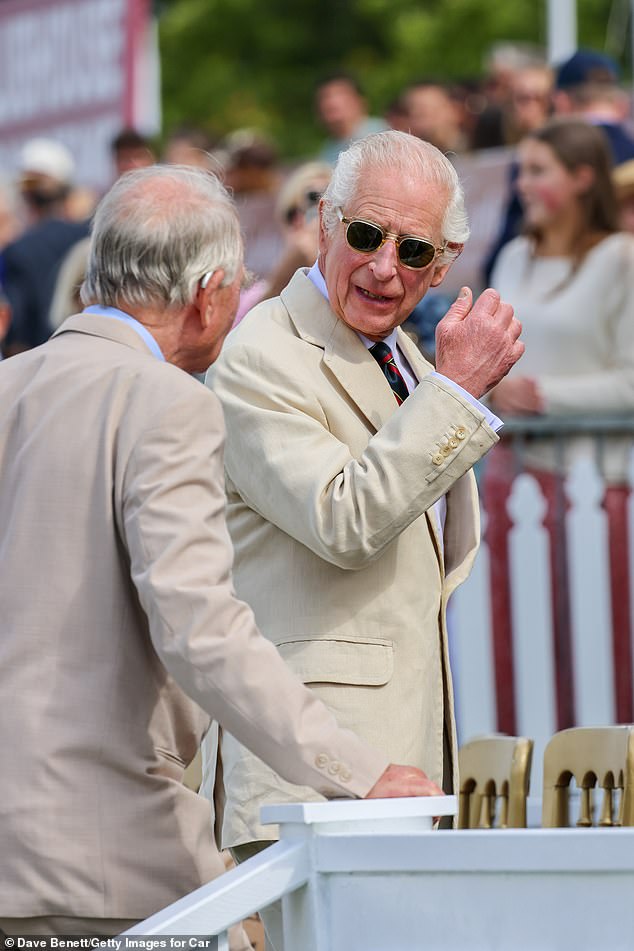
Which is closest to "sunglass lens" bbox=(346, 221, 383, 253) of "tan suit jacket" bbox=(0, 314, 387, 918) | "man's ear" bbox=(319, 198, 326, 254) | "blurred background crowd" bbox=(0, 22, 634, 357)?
"man's ear" bbox=(319, 198, 326, 254)

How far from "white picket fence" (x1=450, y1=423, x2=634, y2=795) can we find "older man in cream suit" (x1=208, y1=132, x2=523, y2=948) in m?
2.87

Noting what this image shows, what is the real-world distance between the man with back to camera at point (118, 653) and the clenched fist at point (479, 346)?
0.65 meters

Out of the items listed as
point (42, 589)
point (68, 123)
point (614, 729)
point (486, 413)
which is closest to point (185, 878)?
point (42, 589)

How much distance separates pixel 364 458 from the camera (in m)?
3.29

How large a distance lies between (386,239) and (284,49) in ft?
100.0

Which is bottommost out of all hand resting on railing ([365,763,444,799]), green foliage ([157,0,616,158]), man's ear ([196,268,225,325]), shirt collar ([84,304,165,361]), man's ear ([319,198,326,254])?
hand resting on railing ([365,763,444,799])

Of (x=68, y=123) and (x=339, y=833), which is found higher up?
(x=68, y=123)

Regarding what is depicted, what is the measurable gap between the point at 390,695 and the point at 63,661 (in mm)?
852

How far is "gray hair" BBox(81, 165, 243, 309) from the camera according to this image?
117 inches

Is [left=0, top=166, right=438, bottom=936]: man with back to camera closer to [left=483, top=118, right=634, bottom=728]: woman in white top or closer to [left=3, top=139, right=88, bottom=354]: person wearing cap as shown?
[left=483, top=118, right=634, bottom=728]: woman in white top

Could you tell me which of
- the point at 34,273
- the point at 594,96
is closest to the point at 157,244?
the point at 594,96

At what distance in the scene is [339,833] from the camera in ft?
9.15

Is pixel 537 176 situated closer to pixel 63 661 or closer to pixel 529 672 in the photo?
pixel 529 672

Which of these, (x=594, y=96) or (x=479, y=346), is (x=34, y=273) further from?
(x=479, y=346)
